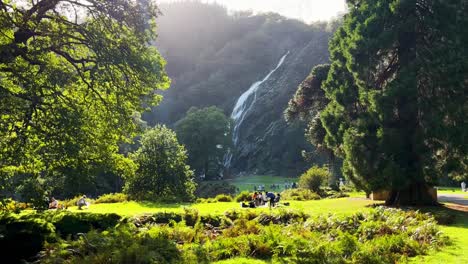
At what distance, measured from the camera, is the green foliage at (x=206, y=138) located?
76.4 meters

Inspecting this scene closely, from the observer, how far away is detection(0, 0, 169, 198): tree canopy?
1359 cm

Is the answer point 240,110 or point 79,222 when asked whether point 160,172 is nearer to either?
point 79,222

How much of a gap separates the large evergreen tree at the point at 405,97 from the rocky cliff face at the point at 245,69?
63889 millimetres

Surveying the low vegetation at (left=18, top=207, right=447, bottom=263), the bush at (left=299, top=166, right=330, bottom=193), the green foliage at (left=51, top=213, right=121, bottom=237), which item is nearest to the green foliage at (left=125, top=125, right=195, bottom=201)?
the bush at (left=299, top=166, right=330, bottom=193)

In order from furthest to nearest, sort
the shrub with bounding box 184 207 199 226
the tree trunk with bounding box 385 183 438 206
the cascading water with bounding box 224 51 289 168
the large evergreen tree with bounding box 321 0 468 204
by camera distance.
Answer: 1. the cascading water with bounding box 224 51 289 168
2. the tree trunk with bounding box 385 183 438 206
3. the large evergreen tree with bounding box 321 0 468 204
4. the shrub with bounding box 184 207 199 226

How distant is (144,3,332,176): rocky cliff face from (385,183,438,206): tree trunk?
63595 millimetres

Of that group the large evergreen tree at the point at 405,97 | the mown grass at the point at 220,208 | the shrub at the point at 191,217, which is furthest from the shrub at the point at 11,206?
the large evergreen tree at the point at 405,97

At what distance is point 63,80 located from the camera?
15.0 m

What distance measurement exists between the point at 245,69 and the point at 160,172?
95.5 m

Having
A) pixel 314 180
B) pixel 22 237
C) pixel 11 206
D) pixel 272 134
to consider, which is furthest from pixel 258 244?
pixel 272 134

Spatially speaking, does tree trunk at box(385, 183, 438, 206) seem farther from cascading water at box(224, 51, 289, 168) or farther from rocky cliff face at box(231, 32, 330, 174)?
cascading water at box(224, 51, 289, 168)

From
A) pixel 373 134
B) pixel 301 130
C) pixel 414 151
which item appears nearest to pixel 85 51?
pixel 373 134

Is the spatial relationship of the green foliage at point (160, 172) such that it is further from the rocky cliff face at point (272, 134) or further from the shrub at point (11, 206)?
the rocky cliff face at point (272, 134)

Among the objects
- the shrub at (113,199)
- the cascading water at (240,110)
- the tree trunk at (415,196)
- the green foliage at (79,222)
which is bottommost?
the shrub at (113,199)
